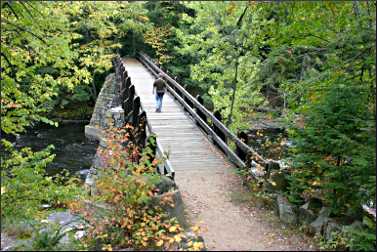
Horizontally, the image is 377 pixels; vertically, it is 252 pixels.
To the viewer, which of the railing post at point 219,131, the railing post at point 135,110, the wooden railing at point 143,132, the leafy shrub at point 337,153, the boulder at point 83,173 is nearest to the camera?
the leafy shrub at point 337,153

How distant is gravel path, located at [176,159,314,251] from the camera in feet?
24.5

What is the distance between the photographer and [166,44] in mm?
33969

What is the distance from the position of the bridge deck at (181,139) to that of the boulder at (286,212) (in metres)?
2.53

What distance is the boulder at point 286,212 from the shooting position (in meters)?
8.29

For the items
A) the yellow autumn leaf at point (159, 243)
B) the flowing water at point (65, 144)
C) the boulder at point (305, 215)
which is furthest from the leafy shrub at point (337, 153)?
the flowing water at point (65, 144)

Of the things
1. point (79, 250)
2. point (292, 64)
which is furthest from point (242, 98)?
point (79, 250)

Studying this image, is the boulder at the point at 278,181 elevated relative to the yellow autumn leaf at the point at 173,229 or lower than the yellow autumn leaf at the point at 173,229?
elevated

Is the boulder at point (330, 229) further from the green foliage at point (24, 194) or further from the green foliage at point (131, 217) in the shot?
the green foliage at point (24, 194)

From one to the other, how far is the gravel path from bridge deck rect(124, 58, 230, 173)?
69 centimetres

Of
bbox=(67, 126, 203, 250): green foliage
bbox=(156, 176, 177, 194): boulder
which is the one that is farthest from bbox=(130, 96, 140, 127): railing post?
bbox=(67, 126, 203, 250): green foliage

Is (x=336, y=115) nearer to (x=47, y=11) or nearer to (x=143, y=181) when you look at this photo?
(x=143, y=181)

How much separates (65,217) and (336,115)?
34.5 feet

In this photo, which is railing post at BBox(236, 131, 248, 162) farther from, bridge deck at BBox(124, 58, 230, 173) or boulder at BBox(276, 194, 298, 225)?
boulder at BBox(276, 194, 298, 225)

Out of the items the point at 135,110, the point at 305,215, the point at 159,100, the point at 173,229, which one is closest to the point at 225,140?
the point at 135,110
